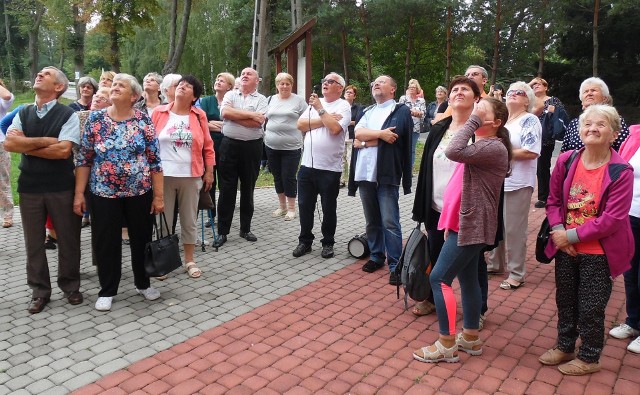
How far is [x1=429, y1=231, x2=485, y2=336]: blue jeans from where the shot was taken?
12.0ft

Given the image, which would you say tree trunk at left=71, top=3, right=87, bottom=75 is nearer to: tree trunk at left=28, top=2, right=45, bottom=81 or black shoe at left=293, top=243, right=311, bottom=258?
tree trunk at left=28, top=2, right=45, bottom=81

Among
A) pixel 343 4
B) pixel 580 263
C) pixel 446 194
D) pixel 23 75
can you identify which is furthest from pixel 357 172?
pixel 23 75

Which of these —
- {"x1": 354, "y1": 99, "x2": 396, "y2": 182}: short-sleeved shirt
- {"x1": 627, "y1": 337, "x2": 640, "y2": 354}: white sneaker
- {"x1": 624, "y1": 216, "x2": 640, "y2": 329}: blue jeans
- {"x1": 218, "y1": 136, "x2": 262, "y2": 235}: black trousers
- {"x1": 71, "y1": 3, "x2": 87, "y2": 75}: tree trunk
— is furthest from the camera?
{"x1": 71, "y1": 3, "x2": 87, "y2": 75}: tree trunk

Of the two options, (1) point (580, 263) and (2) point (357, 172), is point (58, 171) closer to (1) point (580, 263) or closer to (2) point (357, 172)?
(2) point (357, 172)

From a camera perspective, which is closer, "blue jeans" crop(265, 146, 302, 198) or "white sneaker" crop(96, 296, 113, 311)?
"white sneaker" crop(96, 296, 113, 311)

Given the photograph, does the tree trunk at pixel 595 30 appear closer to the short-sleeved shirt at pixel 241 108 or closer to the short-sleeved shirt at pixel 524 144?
the short-sleeved shirt at pixel 241 108

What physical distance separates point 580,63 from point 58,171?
26.4m

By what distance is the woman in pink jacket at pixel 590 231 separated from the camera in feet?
11.5

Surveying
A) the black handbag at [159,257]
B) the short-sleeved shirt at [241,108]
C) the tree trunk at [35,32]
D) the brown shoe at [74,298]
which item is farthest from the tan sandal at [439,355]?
the tree trunk at [35,32]

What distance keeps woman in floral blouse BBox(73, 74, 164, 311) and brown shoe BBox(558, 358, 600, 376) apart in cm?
345

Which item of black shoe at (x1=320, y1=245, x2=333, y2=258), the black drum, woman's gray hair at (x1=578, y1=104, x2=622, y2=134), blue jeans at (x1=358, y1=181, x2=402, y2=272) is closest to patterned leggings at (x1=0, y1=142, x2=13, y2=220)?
black shoe at (x1=320, y1=245, x2=333, y2=258)

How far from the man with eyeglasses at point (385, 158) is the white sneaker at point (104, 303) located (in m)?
2.58

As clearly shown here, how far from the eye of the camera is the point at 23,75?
56.6 m

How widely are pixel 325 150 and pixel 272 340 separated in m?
2.48
